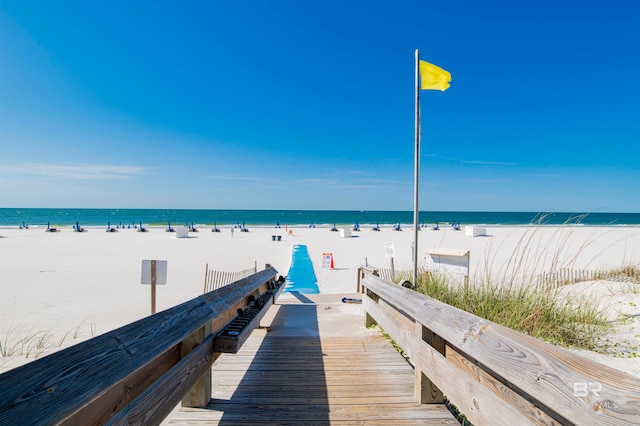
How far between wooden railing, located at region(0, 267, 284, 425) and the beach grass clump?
308cm

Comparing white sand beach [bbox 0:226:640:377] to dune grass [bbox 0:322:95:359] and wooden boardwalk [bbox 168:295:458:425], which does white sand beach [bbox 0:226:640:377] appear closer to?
dune grass [bbox 0:322:95:359]

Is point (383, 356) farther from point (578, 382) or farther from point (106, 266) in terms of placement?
point (106, 266)

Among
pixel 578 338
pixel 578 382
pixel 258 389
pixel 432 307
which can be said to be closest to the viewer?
pixel 578 382

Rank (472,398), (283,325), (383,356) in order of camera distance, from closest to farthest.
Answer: (472,398) → (383,356) → (283,325)

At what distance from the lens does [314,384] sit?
9.38ft

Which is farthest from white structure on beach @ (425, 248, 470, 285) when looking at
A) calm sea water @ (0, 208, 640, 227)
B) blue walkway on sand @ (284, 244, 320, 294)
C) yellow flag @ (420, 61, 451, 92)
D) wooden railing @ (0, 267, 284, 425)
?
calm sea water @ (0, 208, 640, 227)

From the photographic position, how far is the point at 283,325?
491 cm

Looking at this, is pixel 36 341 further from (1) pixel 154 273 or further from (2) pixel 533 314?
(2) pixel 533 314

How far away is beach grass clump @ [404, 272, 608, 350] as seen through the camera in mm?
3770

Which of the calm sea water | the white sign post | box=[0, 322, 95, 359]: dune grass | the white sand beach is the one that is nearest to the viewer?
box=[0, 322, 95, 359]: dune grass

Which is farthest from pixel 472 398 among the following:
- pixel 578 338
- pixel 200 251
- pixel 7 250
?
pixel 7 250

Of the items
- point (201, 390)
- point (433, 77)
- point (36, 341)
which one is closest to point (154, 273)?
point (36, 341)

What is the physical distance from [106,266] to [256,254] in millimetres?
6574

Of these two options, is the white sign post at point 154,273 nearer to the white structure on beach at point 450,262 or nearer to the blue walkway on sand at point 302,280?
the blue walkway on sand at point 302,280
